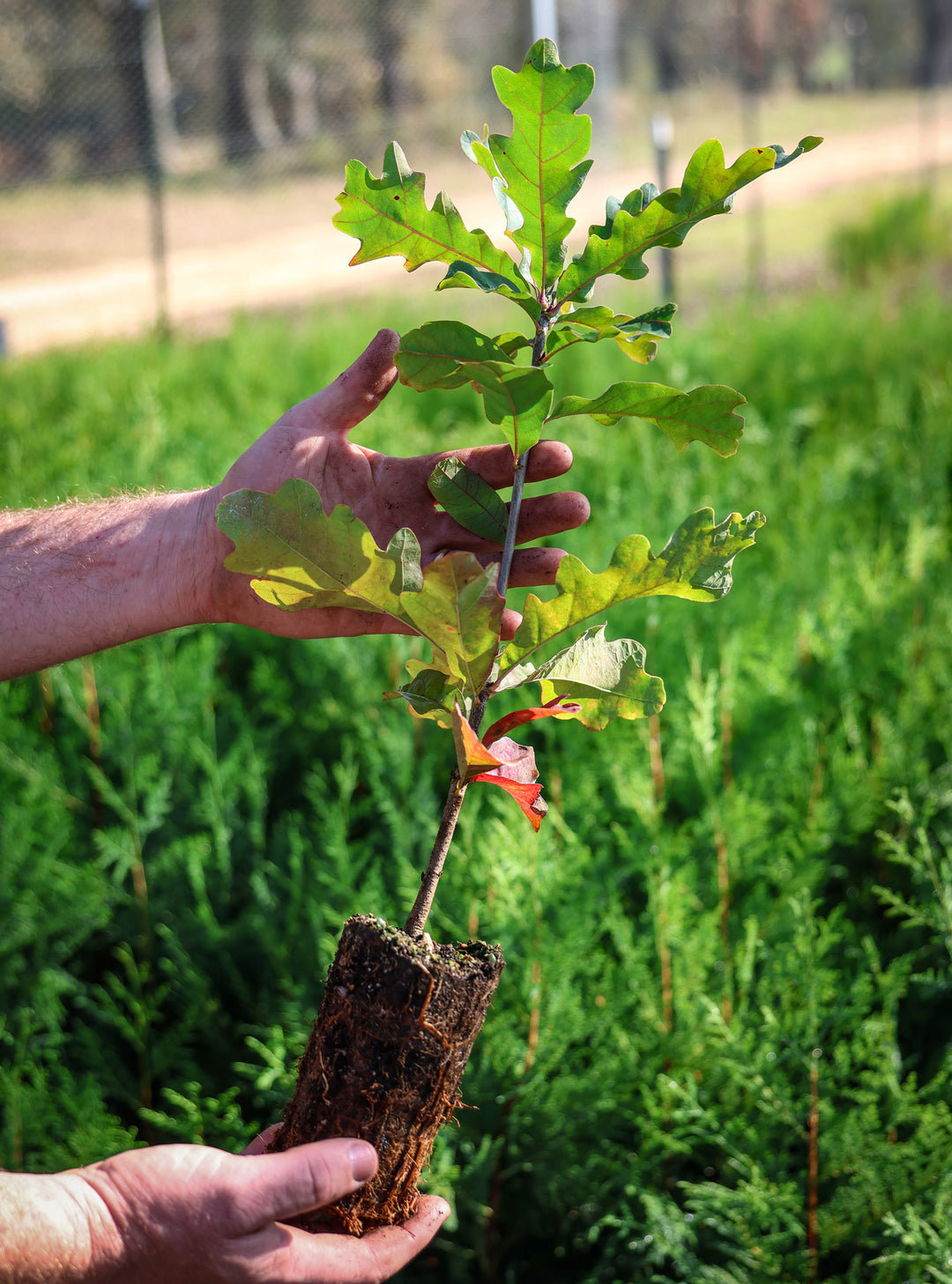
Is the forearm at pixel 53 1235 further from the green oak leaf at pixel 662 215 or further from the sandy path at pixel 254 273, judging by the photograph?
the sandy path at pixel 254 273

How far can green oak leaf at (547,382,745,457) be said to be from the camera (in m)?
1.15

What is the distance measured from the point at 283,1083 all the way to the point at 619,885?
2.69 feet

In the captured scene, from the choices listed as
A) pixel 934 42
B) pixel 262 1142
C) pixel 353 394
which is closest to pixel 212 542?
pixel 353 394

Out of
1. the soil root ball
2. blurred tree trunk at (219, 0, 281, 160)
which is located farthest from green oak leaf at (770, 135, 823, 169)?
blurred tree trunk at (219, 0, 281, 160)

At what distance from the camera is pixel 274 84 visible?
15227 mm

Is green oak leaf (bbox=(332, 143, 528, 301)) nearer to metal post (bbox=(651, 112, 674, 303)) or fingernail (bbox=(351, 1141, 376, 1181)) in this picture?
fingernail (bbox=(351, 1141, 376, 1181))

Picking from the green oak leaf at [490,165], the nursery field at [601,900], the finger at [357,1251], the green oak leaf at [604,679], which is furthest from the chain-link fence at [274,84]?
the finger at [357,1251]

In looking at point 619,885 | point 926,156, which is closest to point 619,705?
point 619,885

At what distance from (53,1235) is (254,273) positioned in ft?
41.6

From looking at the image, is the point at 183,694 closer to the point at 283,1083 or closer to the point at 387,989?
the point at 283,1083

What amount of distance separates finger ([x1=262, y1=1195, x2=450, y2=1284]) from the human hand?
2.42 feet

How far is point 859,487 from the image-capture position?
376 centimetres

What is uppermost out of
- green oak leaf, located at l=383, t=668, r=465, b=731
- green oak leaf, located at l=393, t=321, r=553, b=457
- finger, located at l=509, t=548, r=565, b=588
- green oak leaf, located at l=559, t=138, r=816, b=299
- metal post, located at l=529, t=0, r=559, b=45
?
metal post, located at l=529, t=0, r=559, b=45

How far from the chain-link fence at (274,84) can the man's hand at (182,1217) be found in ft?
37.2
